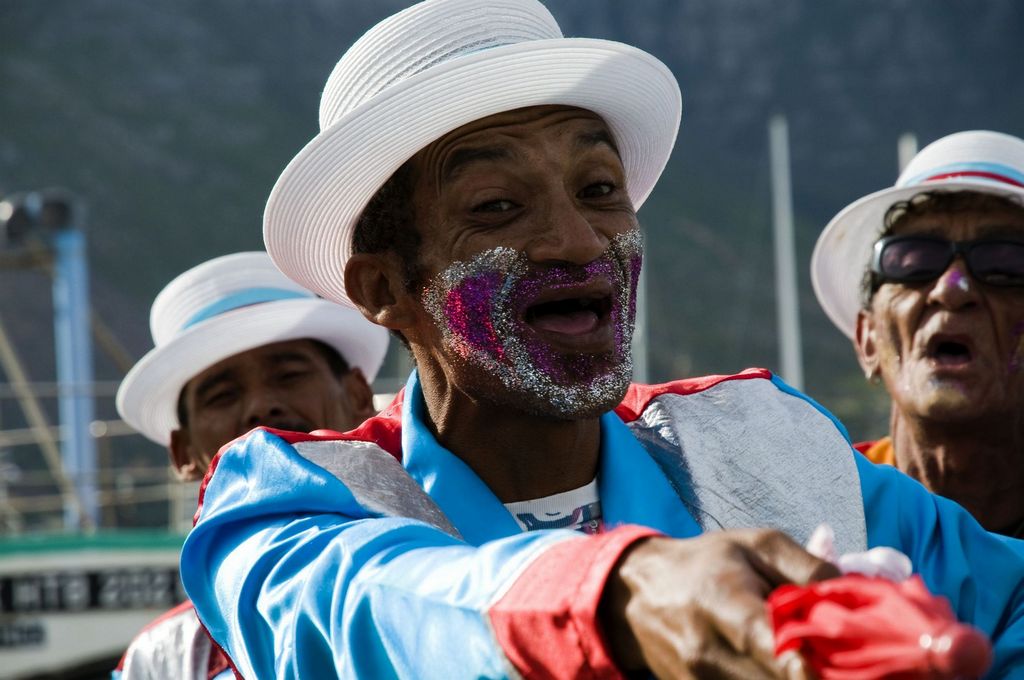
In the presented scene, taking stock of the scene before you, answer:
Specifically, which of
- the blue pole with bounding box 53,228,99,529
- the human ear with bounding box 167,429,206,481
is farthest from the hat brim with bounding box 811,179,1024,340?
the blue pole with bounding box 53,228,99,529

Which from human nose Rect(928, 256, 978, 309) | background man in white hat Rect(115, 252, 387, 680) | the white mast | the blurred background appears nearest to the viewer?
human nose Rect(928, 256, 978, 309)

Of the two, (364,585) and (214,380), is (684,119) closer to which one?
(214,380)

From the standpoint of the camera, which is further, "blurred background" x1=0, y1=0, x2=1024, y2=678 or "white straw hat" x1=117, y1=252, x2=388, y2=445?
"blurred background" x1=0, y1=0, x2=1024, y2=678

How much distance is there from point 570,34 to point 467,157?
215ft

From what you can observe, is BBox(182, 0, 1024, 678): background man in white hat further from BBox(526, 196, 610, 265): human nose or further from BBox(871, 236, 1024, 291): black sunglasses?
BBox(871, 236, 1024, 291): black sunglasses

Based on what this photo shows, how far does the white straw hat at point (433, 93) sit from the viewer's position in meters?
2.66

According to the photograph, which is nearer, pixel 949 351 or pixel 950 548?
pixel 950 548

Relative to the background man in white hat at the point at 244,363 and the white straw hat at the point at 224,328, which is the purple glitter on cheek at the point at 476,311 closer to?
the background man in white hat at the point at 244,363

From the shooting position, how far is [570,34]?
66.7 metres

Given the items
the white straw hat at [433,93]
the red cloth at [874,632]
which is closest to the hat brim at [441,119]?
the white straw hat at [433,93]

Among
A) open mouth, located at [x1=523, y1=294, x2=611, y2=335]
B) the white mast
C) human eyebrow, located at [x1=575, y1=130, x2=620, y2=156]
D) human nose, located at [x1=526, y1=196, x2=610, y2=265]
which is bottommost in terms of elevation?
the white mast

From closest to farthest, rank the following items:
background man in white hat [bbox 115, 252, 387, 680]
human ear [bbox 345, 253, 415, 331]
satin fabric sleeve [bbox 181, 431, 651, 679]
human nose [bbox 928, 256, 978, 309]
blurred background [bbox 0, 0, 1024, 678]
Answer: satin fabric sleeve [bbox 181, 431, 651, 679] → human ear [bbox 345, 253, 415, 331] → human nose [bbox 928, 256, 978, 309] → background man in white hat [bbox 115, 252, 387, 680] → blurred background [bbox 0, 0, 1024, 678]

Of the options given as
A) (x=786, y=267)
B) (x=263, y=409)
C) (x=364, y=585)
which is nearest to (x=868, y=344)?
(x=263, y=409)

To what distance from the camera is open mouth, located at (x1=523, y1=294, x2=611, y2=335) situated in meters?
2.64
